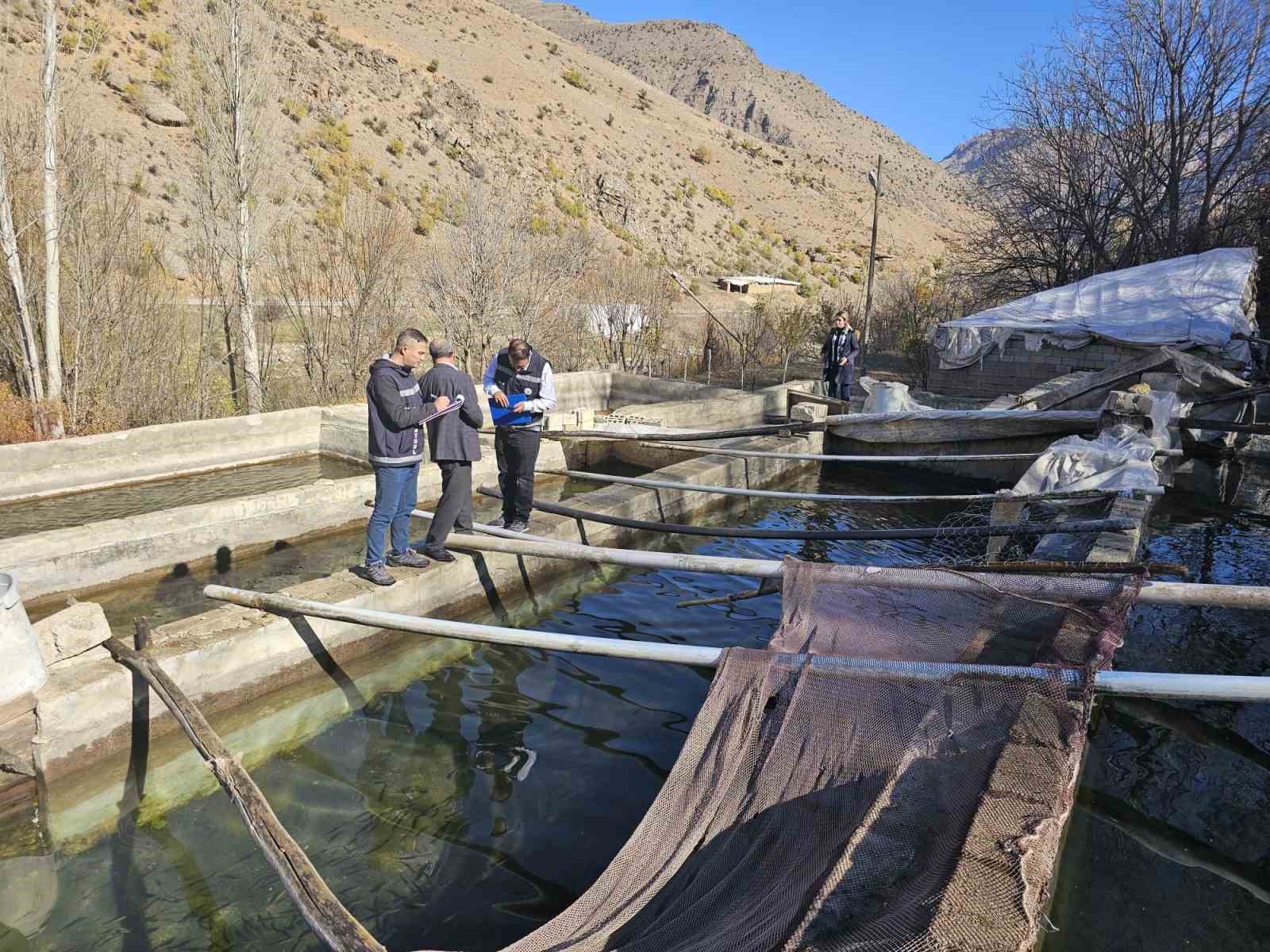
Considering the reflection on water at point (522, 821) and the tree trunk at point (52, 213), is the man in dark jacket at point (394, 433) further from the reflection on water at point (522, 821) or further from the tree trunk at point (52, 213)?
the tree trunk at point (52, 213)

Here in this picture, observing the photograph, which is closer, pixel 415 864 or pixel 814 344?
pixel 415 864

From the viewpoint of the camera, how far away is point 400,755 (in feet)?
16.7

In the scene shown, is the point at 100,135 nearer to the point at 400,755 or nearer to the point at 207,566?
the point at 207,566

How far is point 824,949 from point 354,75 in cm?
5694

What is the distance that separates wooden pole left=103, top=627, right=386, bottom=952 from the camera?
8.44 feet

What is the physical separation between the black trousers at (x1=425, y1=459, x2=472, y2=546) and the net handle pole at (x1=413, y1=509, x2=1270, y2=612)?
0.21 metres

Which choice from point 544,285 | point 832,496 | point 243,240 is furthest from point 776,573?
point 544,285

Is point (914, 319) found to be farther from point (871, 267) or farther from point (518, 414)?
point (518, 414)

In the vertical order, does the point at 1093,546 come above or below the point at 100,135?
below

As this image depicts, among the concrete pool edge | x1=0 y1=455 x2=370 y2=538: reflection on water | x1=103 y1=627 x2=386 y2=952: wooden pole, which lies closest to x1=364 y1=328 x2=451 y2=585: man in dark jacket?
the concrete pool edge

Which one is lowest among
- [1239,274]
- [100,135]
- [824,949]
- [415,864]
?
[415,864]

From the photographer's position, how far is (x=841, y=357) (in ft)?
50.9

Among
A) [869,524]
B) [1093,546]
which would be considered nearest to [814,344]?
[869,524]

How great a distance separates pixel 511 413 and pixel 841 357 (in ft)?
32.9
